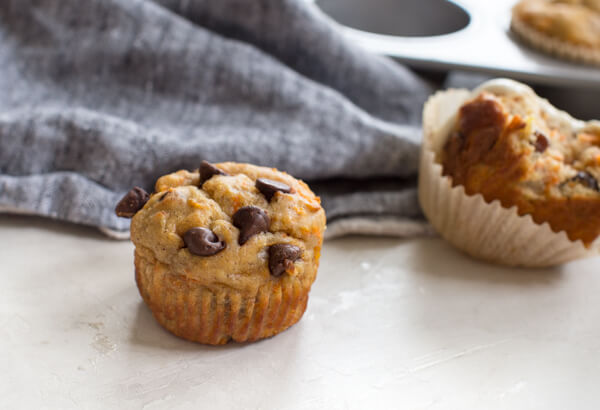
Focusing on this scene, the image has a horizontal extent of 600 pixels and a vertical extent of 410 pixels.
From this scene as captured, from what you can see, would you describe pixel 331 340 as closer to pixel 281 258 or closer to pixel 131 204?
pixel 281 258

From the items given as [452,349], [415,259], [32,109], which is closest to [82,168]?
[32,109]

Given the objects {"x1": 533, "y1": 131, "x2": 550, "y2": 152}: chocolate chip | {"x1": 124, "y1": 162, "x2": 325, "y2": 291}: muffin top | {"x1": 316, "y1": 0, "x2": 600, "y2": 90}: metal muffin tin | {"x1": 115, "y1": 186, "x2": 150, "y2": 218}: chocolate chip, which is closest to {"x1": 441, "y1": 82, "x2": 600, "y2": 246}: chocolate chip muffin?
{"x1": 533, "y1": 131, "x2": 550, "y2": 152}: chocolate chip

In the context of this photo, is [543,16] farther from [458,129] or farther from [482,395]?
[482,395]

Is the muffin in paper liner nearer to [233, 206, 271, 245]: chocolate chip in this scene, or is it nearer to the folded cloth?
the folded cloth

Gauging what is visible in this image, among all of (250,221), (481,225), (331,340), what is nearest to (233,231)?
(250,221)

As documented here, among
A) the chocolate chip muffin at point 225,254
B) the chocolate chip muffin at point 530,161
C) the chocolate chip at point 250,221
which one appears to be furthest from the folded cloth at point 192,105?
the chocolate chip at point 250,221

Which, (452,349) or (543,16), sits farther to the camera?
(543,16)
